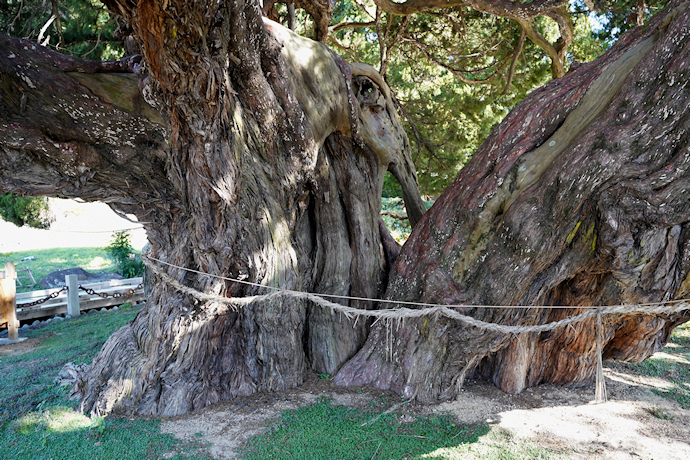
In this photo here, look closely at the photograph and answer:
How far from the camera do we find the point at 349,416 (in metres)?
3.54

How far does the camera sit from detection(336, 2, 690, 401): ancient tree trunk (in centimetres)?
290

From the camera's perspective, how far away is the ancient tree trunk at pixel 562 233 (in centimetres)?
290

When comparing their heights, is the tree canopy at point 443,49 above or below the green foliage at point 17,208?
above

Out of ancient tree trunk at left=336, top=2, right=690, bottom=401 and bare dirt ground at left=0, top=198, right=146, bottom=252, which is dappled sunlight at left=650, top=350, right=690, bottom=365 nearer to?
ancient tree trunk at left=336, top=2, right=690, bottom=401

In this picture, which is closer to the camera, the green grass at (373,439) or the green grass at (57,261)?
the green grass at (373,439)

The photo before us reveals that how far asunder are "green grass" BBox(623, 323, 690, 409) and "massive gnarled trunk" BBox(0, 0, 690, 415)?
0.45m

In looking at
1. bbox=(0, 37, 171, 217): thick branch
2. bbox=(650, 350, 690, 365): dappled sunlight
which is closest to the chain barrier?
bbox=(0, 37, 171, 217): thick branch

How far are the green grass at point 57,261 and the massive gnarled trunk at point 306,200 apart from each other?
804 centimetres

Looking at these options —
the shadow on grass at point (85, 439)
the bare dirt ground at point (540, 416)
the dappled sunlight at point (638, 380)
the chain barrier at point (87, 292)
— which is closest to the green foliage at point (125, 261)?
the chain barrier at point (87, 292)

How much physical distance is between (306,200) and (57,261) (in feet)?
35.6

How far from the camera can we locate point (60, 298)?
7395 mm

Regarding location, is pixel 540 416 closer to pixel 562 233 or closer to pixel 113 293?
pixel 562 233

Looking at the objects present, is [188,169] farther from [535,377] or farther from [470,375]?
[535,377]

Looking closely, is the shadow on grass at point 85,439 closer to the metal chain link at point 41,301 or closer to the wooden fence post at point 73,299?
the metal chain link at point 41,301
